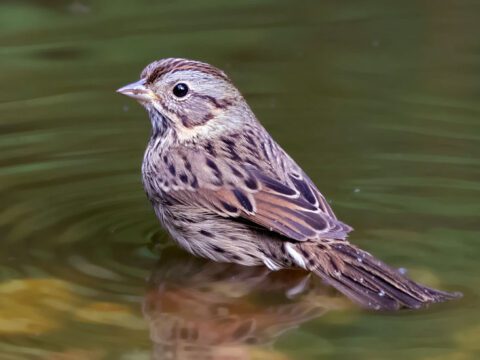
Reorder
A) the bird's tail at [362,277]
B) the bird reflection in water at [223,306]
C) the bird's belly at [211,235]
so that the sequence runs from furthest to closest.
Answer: the bird's belly at [211,235], the bird's tail at [362,277], the bird reflection in water at [223,306]

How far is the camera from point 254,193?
7.67 metres

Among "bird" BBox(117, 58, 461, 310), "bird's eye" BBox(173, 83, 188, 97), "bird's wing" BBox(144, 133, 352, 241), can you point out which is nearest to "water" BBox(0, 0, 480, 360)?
"bird" BBox(117, 58, 461, 310)

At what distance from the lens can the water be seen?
6934mm

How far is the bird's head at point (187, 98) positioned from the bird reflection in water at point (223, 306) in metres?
0.87

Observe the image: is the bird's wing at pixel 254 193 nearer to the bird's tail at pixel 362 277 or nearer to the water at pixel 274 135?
the bird's tail at pixel 362 277

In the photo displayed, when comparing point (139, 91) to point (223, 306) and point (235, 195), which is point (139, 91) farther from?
point (223, 306)

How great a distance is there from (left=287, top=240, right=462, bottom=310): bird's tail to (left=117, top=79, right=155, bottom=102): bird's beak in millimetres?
1458

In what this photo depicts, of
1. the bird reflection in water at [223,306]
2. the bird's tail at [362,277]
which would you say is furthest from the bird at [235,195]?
the bird reflection in water at [223,306]

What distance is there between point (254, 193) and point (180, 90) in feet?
3.28

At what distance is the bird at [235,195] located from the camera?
23.6 feet

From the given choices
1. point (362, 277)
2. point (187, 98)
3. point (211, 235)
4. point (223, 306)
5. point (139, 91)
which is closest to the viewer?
point (362, 277)

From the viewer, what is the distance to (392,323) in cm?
690

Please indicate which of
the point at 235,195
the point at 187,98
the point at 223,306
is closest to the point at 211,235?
the point at 235,195

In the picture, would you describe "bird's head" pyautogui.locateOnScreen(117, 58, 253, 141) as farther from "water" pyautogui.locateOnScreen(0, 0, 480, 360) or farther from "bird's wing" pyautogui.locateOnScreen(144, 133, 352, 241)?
"water" pyautogui.locateOnScreen(0, 0, 480, 360)
